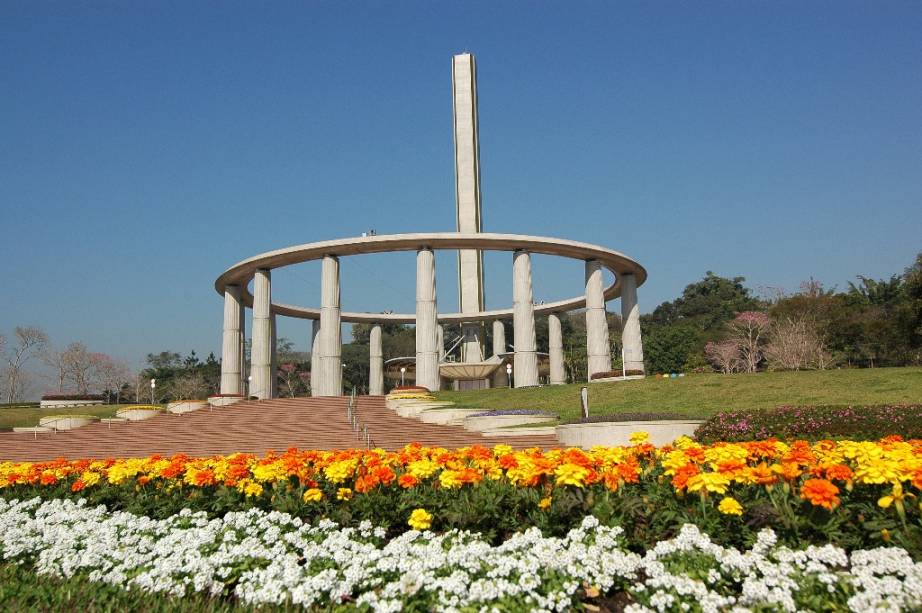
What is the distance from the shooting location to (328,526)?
6090 mm

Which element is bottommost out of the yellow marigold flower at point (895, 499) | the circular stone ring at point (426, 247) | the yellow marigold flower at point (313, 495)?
the yellow marigold flower at point (313, 495)

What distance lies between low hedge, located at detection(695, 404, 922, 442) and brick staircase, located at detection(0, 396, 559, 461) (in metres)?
4.48

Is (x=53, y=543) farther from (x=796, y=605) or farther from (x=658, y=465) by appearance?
(x=796, y=605)

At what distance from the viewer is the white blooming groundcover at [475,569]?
426 centimetres

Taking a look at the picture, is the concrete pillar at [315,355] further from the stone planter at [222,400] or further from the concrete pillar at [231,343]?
the stone planter at [222,400]

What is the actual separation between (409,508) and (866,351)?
5832 cm

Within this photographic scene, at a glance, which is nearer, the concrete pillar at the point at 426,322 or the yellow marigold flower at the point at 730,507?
the yellow marigold flower at the point at 730,507

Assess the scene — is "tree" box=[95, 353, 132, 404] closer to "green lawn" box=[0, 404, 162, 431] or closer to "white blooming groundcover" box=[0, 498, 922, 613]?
"green lawn" box=[0, 404, 162, 431]

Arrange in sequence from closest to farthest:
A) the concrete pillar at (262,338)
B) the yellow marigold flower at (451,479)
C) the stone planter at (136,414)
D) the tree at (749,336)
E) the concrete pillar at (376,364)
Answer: the yellow marigold flower at (451,479), the stone planter at (136,414), the concrete pillar at (262,338), the concrete pillar at (376,364), the tree at (749,336)

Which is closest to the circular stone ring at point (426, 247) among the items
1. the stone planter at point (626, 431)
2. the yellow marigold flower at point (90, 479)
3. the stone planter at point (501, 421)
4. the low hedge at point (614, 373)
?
the low hedge at point (614, 373)

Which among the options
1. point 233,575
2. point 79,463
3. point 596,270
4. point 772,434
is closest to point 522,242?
point 596,270

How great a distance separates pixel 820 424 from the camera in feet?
47.2

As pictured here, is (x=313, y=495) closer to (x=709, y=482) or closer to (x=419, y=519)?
(x=419, y=519)

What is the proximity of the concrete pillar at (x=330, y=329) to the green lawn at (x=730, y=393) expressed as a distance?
1142 centimetres
